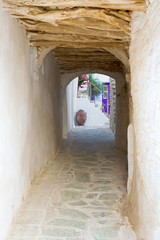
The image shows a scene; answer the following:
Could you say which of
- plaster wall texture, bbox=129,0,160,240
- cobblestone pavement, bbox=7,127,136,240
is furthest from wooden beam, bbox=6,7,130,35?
cobblestone pavement, bbox=7,127,136,240

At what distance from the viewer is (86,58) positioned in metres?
6.51

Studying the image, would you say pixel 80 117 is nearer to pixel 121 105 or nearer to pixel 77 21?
pixel 121 105

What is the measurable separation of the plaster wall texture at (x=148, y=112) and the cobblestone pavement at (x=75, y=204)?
47 cm

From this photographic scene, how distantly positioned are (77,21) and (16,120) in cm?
139

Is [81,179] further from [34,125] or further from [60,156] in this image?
[60,156]

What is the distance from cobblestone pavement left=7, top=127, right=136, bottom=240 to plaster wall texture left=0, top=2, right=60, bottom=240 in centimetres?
21

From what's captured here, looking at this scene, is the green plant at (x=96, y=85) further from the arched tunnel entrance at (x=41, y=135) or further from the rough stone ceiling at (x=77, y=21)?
the rough stone ceiling at (x=77, y=21)

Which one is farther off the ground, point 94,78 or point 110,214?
point 94,78

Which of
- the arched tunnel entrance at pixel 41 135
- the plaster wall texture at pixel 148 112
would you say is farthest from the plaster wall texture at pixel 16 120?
the plaster wall texture at pixel 148 112

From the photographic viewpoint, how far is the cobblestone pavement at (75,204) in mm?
2699

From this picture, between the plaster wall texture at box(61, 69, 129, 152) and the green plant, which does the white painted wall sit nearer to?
the plaster wall texture at box(61, 69, 129, 152)

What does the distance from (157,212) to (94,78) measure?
1818 cm

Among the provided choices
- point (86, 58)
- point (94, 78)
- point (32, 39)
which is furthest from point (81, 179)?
point (94, 78)

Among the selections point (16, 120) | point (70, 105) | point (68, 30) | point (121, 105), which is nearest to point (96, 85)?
point (70, 105)
